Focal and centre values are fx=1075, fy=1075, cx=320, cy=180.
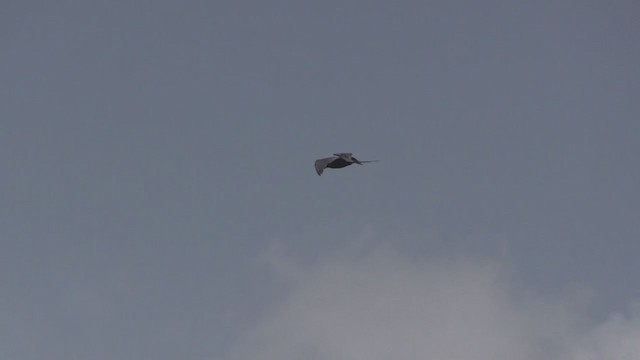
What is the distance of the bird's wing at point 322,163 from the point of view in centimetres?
8790

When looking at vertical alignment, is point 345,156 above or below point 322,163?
above

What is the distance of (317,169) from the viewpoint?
88125 millimetres

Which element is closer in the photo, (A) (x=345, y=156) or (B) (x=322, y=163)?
(B) (x=322, y=163)

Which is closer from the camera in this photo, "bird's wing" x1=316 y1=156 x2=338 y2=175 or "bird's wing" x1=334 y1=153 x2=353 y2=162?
"bird's wing" x1=316 y1=156 x2=338 y2=175

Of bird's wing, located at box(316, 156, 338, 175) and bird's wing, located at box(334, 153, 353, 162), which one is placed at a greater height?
bird's wing, located at box(334, 153, 353, 162)

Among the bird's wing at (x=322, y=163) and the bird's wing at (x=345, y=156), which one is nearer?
the bird's wing at (x=322, y=163)

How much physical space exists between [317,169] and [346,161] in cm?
587

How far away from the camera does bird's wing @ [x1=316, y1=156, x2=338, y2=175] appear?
87.9 metres

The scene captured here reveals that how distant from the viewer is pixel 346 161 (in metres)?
93.4

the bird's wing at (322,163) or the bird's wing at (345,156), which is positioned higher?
the bird's wing at (345,156)

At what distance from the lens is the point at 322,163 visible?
8994 centimetres
